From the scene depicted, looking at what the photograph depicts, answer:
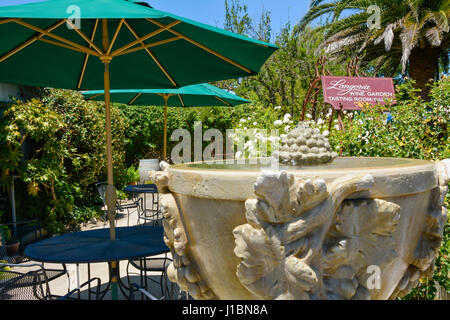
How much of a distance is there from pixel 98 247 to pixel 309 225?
181cm

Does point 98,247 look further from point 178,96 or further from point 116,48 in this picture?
point 178,96

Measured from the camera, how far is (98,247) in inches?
100

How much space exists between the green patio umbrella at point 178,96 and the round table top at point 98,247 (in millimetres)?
2754

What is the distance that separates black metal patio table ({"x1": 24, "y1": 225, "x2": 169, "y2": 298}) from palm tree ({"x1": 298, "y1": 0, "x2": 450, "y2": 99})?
693 cm

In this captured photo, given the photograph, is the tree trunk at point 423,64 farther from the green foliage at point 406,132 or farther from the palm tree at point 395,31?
the green foliage at point 406,132

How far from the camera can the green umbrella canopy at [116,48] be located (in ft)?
6.91

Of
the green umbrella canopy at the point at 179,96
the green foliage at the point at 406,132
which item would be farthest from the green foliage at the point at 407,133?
the green umbrella canopy at the point at 179,96

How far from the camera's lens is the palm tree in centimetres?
831

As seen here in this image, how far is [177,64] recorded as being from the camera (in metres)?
3.64

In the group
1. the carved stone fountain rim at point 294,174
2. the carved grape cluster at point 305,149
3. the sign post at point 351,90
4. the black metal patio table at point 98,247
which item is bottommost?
the black metal patio table at point 98,247

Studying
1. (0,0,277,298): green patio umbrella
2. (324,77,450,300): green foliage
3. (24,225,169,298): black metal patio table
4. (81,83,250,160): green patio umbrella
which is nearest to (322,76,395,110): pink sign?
(324,77,450,300): green foliage

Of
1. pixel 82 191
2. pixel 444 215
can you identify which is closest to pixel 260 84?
pixel 82 191

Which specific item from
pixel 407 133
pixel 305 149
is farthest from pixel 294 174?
pixel 407 133

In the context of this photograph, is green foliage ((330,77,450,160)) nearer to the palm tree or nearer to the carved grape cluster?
the carved grape cluster
